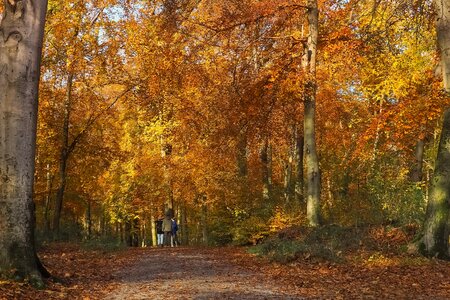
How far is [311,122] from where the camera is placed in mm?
16922

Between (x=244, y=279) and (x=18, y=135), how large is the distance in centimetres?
535

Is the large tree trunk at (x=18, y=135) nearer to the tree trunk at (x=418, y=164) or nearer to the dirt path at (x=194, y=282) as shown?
the dirt path at (x=194, y=282)

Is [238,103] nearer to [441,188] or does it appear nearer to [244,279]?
[441,188]

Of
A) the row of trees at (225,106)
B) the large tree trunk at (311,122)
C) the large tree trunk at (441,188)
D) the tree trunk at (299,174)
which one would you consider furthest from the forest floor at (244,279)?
the tree trunk at (299,174)

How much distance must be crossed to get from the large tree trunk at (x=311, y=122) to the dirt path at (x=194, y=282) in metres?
4.59

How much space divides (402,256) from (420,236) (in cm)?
87

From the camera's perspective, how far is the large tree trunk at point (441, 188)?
11.3m

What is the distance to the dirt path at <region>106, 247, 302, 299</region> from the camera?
785 centimetres

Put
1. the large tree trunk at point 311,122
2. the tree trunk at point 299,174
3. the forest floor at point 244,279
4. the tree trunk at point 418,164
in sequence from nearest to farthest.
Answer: the forest floor at point 244,279 < the large tree trunk at point 311,122 < the tree trunk at point 299,174 < the tree trunk at point 418,164

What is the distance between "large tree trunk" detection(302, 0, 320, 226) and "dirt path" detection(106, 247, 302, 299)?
459cm

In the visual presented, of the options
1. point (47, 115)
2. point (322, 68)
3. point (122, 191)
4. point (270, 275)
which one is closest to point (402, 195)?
point (270, 275)

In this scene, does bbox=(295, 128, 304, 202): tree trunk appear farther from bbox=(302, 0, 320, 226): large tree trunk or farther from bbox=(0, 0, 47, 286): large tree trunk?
bbox=(0, 0, 47, 286): large tree trunk

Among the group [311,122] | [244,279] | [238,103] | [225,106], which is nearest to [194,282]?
[244,279]

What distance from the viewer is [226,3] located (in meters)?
18.1
